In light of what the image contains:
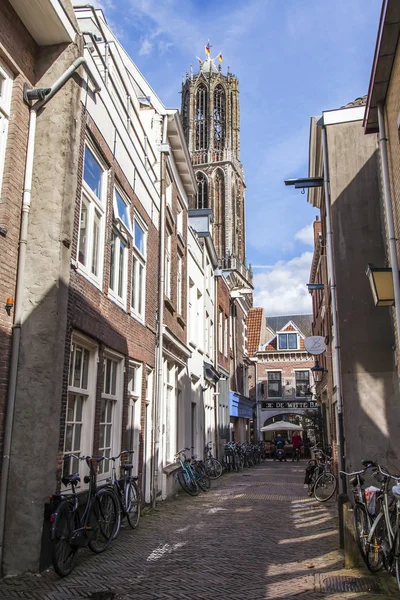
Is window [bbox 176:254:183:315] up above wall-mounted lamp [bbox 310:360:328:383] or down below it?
above

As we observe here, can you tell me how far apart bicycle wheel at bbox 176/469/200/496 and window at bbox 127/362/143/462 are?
142 inches

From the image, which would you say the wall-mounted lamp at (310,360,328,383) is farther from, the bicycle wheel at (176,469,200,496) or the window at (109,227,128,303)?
the window at (109,227,128,303)

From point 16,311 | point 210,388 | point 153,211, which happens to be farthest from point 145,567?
point 210,388

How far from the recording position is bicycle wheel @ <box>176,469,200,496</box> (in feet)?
44.5

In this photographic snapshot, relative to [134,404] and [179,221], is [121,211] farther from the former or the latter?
[179,221]

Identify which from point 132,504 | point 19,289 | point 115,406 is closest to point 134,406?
point 115,406

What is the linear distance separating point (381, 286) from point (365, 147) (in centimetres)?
519

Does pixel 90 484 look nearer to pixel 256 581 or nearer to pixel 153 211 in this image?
pixel 256 581

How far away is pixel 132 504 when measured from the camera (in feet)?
28.9

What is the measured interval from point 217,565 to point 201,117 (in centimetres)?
8668

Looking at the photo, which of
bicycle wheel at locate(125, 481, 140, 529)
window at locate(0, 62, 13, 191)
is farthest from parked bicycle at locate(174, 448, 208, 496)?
window at locate(0, 62, 13, 191)

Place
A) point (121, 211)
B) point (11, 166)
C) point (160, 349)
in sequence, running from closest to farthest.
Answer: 1. point (11, 166)
2. point (121, 211)
3. point (160, 349)

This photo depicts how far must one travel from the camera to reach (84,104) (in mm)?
7672

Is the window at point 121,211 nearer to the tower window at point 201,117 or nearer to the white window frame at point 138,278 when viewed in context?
the white window frame at point 138,278
